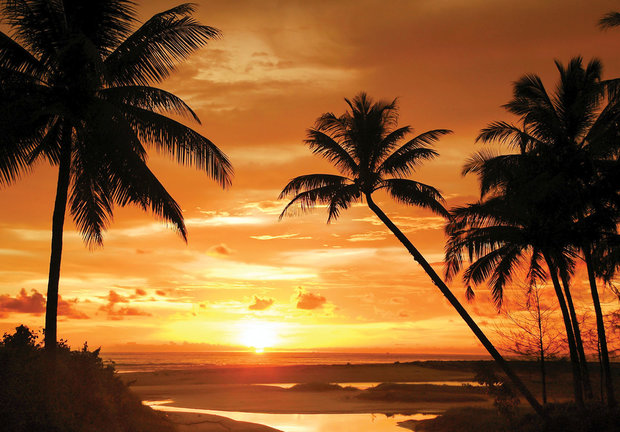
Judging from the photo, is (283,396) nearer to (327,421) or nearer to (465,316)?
(327,421)

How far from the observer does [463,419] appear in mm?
20641

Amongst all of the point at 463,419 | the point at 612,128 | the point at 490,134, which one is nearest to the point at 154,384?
the point at 463,419

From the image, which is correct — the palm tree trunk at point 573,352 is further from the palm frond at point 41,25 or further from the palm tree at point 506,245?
the palm frond at point 41,25

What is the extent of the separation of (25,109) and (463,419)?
17.8m

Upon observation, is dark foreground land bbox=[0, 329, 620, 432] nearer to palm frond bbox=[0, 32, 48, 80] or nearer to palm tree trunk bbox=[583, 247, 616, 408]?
palm tree trunk bbox=[583, 247, 616, 408]

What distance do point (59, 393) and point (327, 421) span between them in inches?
511

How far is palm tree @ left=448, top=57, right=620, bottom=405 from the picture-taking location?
1891cm

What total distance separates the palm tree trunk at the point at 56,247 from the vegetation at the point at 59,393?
0.45 m

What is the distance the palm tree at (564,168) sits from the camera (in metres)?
18.9

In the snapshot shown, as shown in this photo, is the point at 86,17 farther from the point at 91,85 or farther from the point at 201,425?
the point at 201,425

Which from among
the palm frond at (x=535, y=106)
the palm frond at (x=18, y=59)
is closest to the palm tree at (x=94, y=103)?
the palm frond at (x=18, y=59)

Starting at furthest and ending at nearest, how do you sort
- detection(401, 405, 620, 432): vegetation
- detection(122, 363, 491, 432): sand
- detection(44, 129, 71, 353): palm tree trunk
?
detection(122, 363, 491, 432): sand < detection(401, 405, 620, 432): vegetation < detection(44, 129, 71, 353): palm tree trunk

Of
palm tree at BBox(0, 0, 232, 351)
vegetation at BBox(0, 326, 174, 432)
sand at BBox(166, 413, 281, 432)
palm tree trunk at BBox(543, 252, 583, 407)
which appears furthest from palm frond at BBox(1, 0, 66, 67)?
palm tree trunk at BBox(543, 252, 583, 407)

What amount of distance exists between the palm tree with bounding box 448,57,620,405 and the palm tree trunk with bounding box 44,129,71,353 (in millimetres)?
14389
